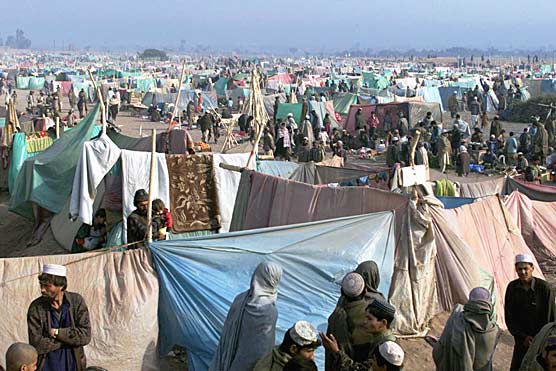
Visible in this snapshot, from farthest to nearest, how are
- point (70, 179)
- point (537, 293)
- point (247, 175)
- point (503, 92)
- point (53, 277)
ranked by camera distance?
point (503, 92), point (70, 179), point (247, 175), point (537, 293), point (53, 277)

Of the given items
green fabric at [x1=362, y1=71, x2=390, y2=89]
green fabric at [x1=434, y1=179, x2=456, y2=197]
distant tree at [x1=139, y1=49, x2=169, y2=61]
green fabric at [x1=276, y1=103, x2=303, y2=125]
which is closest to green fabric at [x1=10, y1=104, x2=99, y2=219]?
green fabric at [x1=434, y1=179, x2=456, y2=197]

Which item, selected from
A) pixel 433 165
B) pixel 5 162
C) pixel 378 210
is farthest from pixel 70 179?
pixel 433 165

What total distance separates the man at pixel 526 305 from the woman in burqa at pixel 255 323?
5.06ft

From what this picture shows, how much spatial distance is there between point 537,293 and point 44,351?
9.48ft

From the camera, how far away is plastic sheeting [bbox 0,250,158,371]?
511 centimetres

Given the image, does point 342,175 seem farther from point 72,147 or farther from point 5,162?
point 5,162

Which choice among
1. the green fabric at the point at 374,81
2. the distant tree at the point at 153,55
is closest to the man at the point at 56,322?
the green fabric at the point at 374,81

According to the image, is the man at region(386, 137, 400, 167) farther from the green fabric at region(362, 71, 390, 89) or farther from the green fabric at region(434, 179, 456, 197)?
the green fabric at region(362, 71, 390, 89)

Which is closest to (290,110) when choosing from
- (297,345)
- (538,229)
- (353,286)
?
(538,229)

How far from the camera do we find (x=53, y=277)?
4.04 metres

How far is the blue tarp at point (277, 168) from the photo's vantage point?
9305 mm

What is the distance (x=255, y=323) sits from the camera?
418 cm

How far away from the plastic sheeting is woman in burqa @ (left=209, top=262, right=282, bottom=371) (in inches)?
50.6

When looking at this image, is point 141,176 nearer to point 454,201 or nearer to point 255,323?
point 454,201
